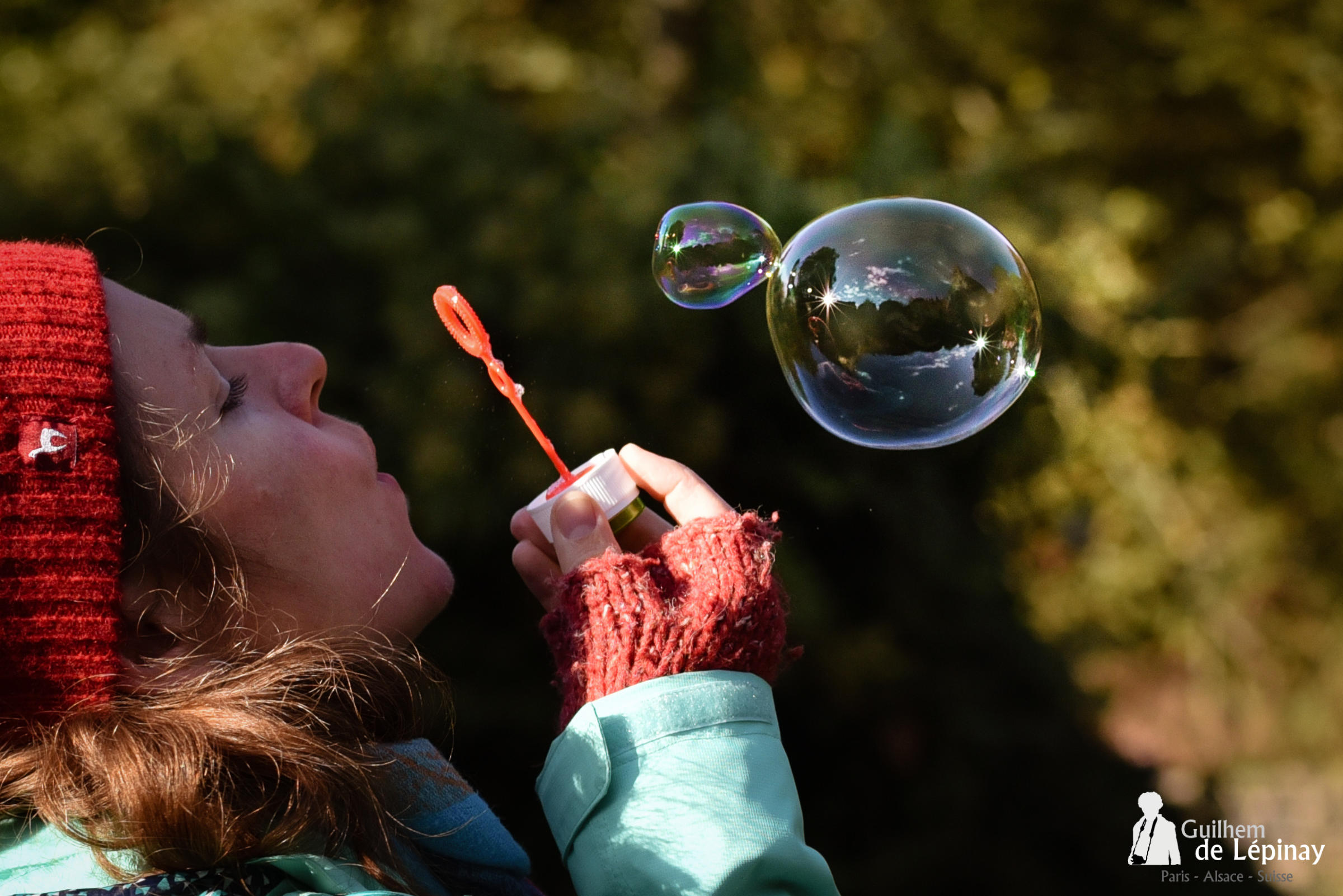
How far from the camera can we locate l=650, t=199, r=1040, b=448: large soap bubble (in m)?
1.51

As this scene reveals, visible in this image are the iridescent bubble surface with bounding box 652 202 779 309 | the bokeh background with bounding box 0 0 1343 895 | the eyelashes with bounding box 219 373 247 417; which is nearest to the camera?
the eyelashes with bounding box 219 373 247 417

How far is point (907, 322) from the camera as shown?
4.93 feet

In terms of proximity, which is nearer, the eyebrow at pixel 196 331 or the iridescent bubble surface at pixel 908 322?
the eyebrow at pixel 196 331

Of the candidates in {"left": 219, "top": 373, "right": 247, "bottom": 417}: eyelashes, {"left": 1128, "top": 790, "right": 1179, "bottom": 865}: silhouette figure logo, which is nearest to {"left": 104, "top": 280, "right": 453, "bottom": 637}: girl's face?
{"left": 219, "top": 373, "right": 247, "bottom": 417}: eyelashes

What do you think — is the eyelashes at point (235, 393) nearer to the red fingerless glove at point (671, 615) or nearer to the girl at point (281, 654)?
the girl at point (281, 654)

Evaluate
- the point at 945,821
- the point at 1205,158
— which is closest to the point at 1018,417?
the point at 945,821

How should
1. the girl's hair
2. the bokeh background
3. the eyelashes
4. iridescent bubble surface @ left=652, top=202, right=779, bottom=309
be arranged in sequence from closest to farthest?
the girl's hair, the eyelashes, iridescent bubble surface @ left=652, top=202, right=779, bottom=309, the bokeh background

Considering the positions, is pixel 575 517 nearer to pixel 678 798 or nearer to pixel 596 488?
pixel 596 488

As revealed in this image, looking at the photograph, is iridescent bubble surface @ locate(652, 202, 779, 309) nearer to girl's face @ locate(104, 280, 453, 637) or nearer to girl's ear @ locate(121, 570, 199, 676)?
girl's face @ locate(104, 280, 453, 637)

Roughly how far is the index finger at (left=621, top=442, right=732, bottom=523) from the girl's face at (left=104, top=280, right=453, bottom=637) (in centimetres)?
27

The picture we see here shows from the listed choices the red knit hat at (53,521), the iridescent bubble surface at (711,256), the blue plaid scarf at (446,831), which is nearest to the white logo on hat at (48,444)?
the red knit hat at (53,521)

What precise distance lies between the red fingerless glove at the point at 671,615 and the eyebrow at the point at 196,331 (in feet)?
1.60

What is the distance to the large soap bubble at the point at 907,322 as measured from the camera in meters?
1.51

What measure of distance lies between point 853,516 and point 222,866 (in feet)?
5.66
